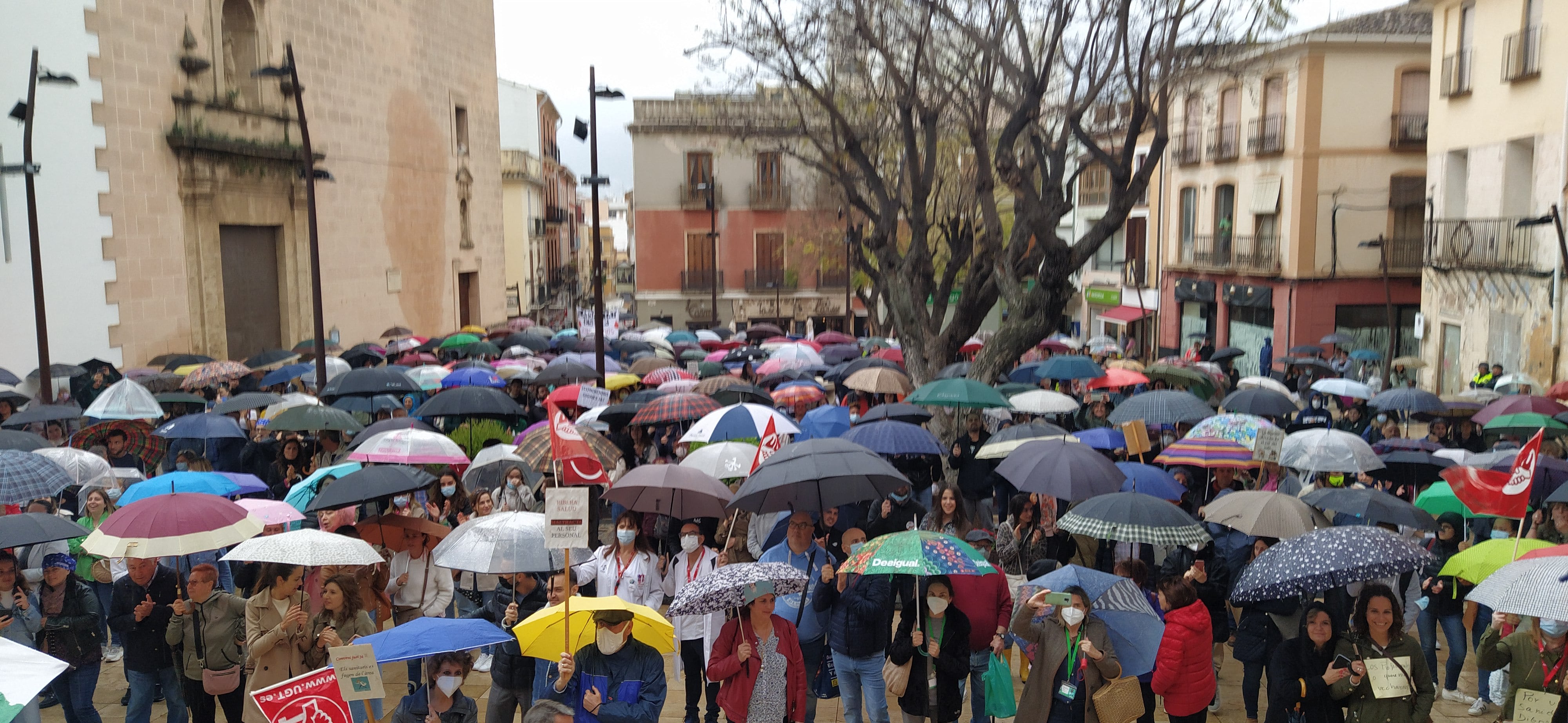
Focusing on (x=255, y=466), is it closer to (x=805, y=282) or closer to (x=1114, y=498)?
(x=1114, y=498)

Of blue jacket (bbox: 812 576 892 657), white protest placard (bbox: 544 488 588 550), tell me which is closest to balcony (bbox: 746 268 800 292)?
blue jacket (bbox: 812 576 892 657)

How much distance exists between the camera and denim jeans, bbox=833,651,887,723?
277 inches

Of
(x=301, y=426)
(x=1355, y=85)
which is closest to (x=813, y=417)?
(x=301, y=426)

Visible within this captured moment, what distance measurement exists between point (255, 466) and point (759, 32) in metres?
9.66

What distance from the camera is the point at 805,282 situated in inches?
1845

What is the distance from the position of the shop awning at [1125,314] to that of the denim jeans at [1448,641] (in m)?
32.0

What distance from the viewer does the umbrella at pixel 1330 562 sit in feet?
20.1

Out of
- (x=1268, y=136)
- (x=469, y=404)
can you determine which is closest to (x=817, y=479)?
(x=469, y=404)

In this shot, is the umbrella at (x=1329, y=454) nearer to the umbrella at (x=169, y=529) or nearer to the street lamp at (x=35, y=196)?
the umbrella at (x=169, y=529)

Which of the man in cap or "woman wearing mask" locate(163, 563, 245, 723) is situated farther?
"woman wearing mask" locate(163, 563, 245, 723)

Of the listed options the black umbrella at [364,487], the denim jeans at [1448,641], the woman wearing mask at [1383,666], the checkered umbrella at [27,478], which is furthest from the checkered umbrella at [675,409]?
the woman wearing mask at [1383,666]

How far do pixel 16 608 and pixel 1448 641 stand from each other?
30.1ft

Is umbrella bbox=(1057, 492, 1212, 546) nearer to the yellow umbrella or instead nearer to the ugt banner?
the yellow umbrella

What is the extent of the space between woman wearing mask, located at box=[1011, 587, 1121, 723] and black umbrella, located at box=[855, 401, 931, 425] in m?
5.71
